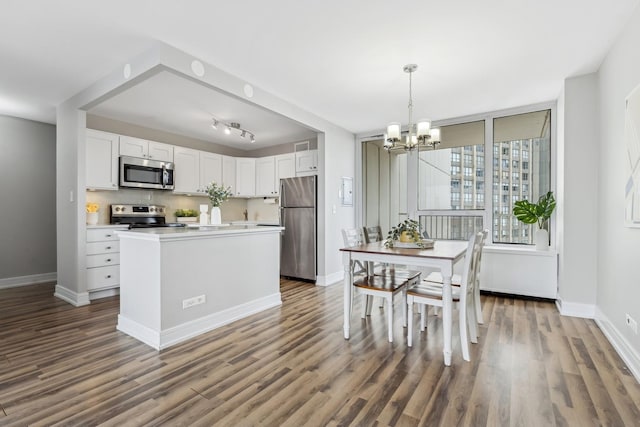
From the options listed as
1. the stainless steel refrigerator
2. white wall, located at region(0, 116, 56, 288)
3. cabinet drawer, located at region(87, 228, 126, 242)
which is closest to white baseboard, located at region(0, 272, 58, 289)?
white wall, located at region(0, 116, 56, 288)

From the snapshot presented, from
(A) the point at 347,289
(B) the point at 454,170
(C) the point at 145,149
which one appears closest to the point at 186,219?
(C) the point at 145,149

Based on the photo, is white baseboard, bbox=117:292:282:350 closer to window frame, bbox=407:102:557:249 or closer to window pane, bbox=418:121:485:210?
window frame, bbox=407:102:557:249

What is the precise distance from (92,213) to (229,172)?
2.31 m

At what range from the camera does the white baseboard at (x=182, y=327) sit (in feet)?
8.38

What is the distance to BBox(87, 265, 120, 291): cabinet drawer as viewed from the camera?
154 inches

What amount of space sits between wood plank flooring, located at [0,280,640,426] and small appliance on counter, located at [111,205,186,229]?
1.80 meters

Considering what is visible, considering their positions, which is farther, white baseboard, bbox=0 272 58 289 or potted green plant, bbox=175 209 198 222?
potted green plant, bbox=175 209 198 222

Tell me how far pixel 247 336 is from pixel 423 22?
2.91 meters

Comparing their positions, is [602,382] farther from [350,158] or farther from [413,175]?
[350,158]

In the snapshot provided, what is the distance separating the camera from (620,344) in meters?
2.40

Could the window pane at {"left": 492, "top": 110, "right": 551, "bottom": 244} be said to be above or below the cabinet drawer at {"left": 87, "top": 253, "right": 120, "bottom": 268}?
above

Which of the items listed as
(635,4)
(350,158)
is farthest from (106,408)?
(350,158)

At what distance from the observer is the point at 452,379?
204cm

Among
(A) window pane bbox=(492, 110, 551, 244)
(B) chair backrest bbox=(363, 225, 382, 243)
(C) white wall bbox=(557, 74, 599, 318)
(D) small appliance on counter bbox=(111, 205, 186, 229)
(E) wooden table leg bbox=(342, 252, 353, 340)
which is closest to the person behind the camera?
(E) wooden table leg bbox=(342, 252, 353, 340)
